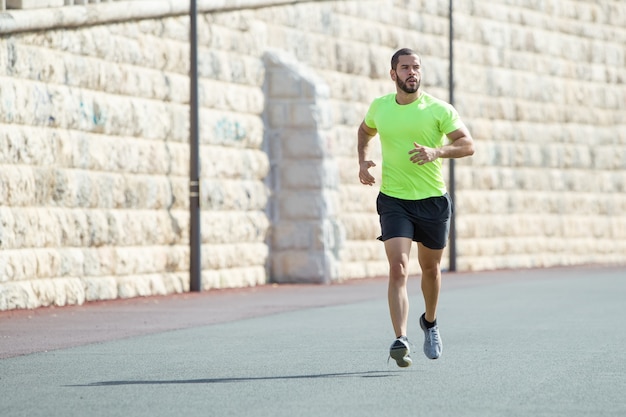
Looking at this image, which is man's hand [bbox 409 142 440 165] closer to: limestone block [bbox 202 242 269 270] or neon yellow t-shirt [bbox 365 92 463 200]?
→ neon yellow t-shirt [bbox 365 92 463 200]

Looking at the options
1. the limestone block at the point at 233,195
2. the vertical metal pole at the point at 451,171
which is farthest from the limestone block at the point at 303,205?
the vertical metal pole at the point at 451,171

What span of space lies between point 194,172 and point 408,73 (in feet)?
32.7

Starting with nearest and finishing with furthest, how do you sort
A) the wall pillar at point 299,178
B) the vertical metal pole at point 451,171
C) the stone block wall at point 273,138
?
the stone block wall at point 273,138, the wall pillar at point 299,178, the vertical metal pole at point 451,171

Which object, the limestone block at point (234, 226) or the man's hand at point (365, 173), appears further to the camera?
the limestone block at point (234, 226)

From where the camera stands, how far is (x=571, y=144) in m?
33.0

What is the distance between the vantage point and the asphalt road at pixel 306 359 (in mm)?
8539

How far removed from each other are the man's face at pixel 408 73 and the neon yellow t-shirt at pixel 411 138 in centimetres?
14

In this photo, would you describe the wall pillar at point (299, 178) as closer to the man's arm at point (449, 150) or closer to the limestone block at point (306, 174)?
the limestone block at point (306, 174)

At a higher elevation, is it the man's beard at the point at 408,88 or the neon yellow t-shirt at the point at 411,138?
the man's beard at the point at 408,88

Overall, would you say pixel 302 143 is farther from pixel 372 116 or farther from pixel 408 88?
pixel 408 88

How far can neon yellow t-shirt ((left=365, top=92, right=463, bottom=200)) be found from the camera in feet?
35.4

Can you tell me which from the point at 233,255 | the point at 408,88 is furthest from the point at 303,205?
the point at 408,88

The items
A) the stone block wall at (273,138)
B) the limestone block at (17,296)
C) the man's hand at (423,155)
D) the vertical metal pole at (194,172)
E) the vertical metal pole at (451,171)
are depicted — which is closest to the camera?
the man's hand at (423,155)

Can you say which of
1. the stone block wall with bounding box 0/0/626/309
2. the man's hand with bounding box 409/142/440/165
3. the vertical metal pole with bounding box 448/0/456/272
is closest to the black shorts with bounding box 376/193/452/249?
the man's hand with bounding box 409/142/440/165
